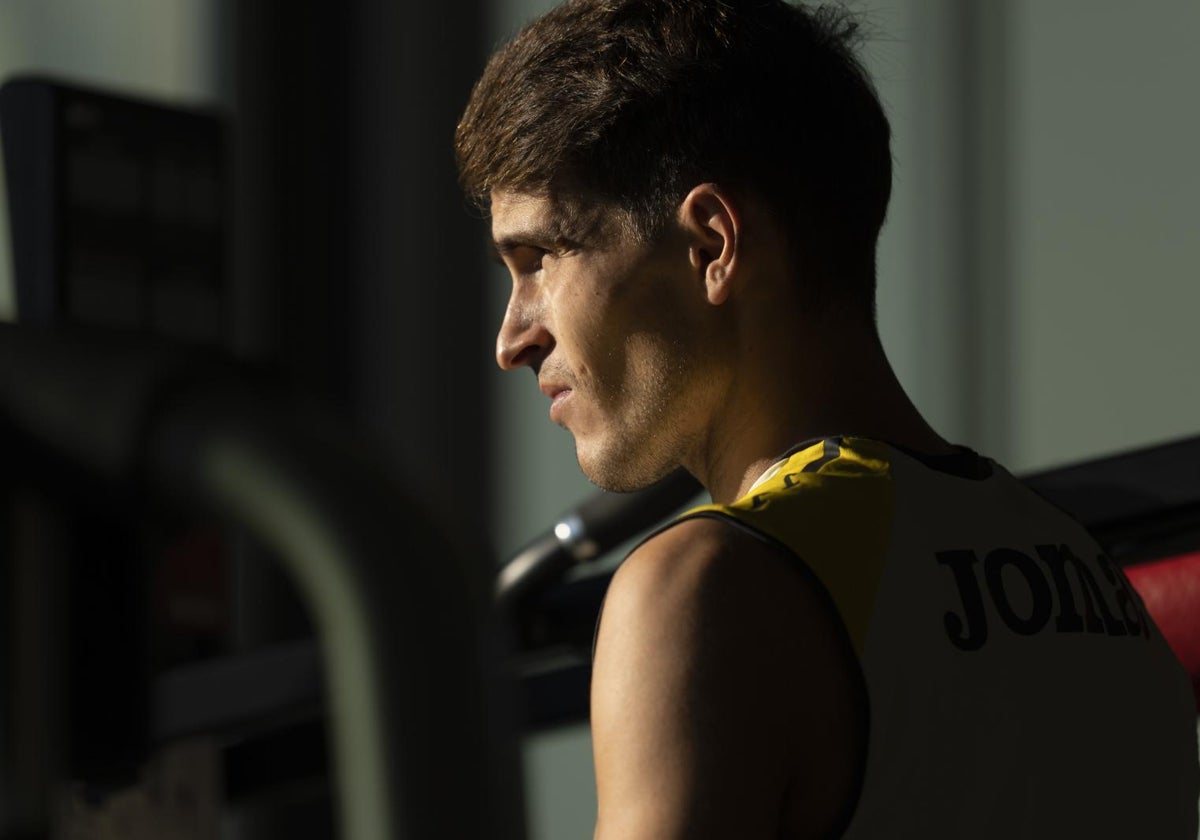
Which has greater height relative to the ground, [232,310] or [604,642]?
[232,310]

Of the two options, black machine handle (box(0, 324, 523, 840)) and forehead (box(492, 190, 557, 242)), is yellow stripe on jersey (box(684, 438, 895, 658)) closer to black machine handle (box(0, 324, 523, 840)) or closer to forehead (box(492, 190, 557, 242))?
forehead (box(492, 190, 557, 242))

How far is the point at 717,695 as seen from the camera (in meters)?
0.65

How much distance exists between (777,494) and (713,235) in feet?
0.66

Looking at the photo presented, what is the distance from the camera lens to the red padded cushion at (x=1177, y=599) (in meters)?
1.05

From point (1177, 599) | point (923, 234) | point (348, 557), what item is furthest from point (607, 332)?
point (923, 234)

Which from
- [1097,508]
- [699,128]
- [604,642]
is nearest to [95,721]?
[604,642]

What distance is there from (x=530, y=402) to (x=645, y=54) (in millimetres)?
2056

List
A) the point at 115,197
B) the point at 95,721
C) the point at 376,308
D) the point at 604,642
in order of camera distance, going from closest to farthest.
A: the point at 95,721
the point at 115,197
the point at 604,642
the point at 376,308

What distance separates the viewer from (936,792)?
704 millimetres

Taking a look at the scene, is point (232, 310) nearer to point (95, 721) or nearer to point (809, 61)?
point (95, 721)

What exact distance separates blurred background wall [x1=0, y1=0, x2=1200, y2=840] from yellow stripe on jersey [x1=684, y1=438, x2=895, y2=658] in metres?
1.85

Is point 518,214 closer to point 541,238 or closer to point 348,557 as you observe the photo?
point 541,238

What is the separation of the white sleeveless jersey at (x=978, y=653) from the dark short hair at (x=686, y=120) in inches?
6.7

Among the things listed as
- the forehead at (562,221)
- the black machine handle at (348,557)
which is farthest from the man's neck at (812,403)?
the black machine handle at (348,557)
